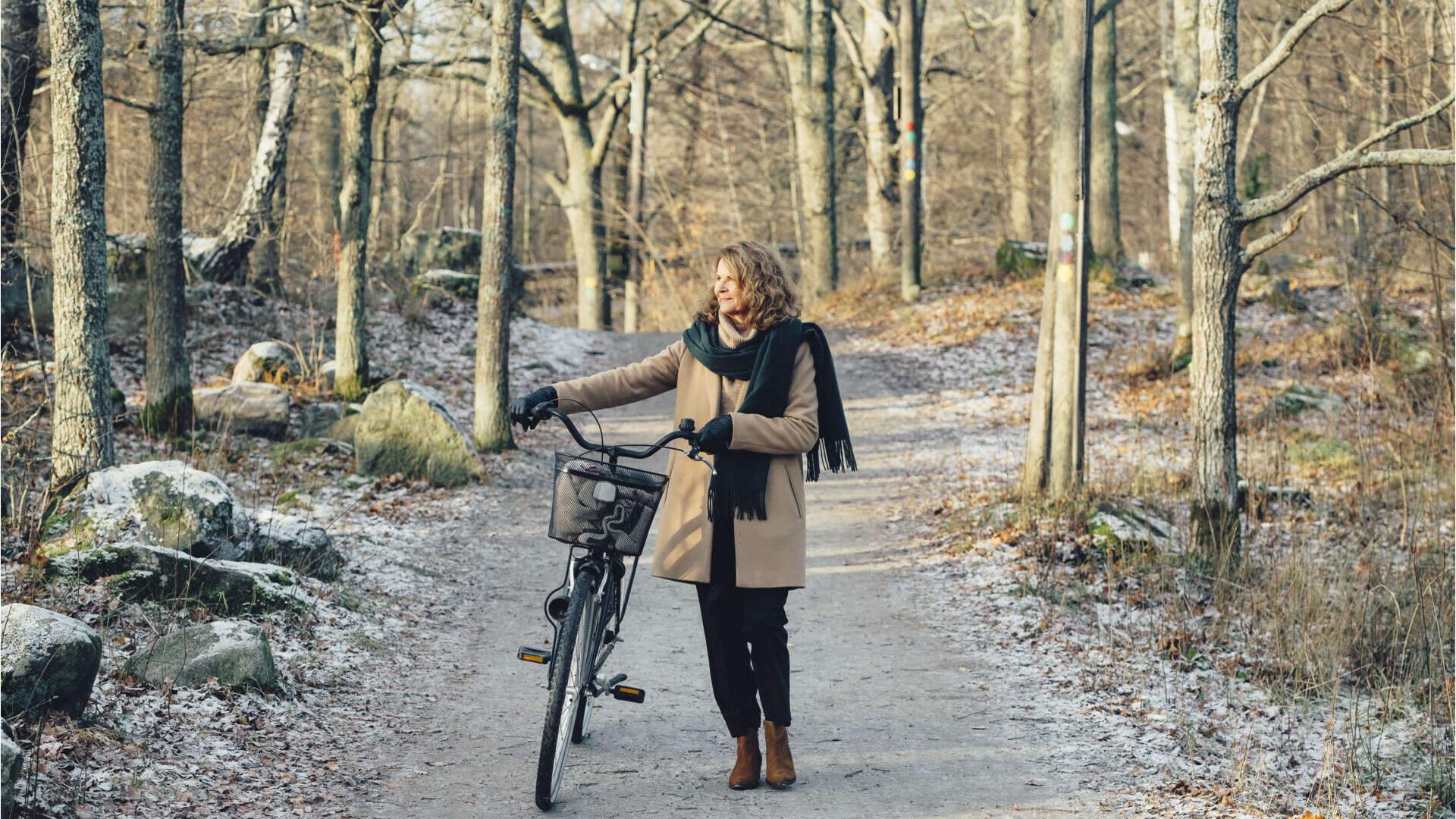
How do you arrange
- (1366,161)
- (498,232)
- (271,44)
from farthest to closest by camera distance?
(271,44) < (498,232) < (1366,161)

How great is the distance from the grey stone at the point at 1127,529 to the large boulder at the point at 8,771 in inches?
271

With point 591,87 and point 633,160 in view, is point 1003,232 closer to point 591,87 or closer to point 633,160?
point 633,160

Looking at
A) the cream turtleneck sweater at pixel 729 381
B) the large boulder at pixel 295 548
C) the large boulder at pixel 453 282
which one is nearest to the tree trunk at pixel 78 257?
the large boulder at pixel 295 548

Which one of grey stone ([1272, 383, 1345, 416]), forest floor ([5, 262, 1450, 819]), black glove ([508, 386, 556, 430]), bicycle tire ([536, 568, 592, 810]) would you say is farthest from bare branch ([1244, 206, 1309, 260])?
grey stone ([1272, 383, 1345, 416])

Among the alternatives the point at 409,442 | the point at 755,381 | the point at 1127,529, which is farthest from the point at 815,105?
the point at 755,381

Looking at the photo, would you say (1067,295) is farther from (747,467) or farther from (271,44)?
(271,44)

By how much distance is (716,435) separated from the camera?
14.4 ft

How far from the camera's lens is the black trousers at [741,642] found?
4777 mm

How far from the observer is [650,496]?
4496 mm

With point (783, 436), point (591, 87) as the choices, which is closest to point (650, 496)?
point (783, 436)

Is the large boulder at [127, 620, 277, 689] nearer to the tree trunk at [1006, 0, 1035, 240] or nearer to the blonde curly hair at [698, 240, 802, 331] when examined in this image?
the blonde curly hair at [698, 240, 802, 331]

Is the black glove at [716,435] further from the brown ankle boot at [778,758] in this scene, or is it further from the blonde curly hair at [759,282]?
the brown ankle boot at [778,758]

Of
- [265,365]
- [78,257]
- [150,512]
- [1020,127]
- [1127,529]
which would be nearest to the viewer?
[150,512]

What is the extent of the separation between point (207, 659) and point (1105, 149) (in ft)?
63.3
